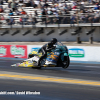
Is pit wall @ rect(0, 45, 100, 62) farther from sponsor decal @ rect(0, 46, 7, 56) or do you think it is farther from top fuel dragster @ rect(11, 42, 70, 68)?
top fuel dragster @ rect(11, 42, 70, 68)

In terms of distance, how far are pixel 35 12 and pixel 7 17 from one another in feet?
10.9

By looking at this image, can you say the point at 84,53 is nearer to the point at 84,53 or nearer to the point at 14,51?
the point at 84,53

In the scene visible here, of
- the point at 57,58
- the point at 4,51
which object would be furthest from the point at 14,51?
the point at 57,58

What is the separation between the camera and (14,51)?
2258 cm

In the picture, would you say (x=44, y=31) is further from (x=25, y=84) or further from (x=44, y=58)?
(x=25, y=84)

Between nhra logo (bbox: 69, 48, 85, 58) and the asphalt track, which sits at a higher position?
the asphalt track

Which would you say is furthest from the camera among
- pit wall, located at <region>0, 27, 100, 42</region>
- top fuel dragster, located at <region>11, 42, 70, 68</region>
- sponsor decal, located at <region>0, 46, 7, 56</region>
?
pit wall, located at <region>0, 27, 100, 42</region>

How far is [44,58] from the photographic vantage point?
14.7m

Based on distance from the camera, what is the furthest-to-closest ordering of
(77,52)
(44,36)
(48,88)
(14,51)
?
(44,36), (14,51), (77,52), (48,88)

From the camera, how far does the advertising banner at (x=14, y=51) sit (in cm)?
2224

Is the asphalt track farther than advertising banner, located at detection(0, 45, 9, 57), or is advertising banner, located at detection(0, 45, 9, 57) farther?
advertising banner, located at detection(0, 45, 9, 57)

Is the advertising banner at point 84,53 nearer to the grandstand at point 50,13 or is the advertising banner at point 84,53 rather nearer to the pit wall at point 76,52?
the pit wall at point 76,52

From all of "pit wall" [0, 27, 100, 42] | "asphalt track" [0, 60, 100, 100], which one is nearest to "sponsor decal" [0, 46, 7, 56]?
"pit wall" [0, 27, 100, 42]

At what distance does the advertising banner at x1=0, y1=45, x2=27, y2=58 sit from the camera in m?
22.2
